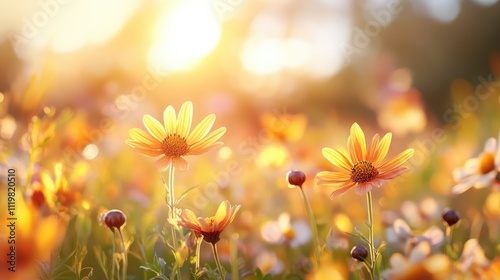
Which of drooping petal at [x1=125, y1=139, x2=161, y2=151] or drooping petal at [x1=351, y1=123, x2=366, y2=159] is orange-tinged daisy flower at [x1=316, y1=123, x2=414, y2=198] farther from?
drooping petal at [x1=125, y1=139, x2=161, y2=151]

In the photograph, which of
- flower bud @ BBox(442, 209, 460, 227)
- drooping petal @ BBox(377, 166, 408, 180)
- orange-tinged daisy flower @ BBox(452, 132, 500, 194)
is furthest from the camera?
orange-tinged daisy flower @ BBox(452, 132, 500, 194)

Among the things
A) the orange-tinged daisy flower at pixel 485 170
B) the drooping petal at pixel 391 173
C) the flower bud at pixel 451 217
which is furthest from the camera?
the orange-tinged daisy flower at pixel 485 170

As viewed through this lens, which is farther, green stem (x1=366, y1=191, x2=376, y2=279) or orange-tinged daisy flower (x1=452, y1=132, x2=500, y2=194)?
orange-tinged daisy flower (x1=452, y1=132, x2=500, y2=194)

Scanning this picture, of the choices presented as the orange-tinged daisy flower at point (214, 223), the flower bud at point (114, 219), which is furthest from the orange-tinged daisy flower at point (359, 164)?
the flower bud at point (114, 219)

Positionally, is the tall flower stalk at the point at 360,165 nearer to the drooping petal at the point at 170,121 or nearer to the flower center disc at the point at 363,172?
the flower center disc at the point at 363,172

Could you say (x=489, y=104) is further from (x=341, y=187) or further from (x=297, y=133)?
(x=341, y=187)

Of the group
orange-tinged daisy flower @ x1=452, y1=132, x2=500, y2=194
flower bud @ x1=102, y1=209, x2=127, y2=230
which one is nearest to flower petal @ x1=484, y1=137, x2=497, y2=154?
orange-tinged daisy flower @ x1=452, y1=132, x2=500, y2=194

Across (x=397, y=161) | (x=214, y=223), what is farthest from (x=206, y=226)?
(x=397, y=161)
